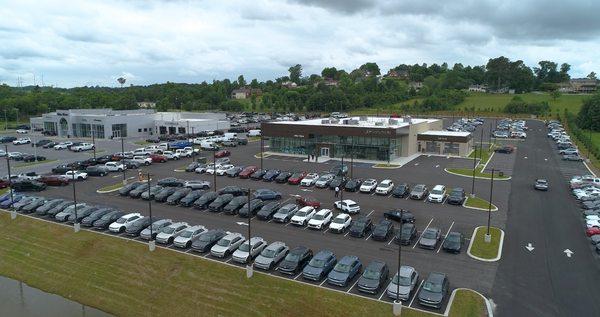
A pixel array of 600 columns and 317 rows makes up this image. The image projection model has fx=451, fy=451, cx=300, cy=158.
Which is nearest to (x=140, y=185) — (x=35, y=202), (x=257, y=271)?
(x=35, y=202)

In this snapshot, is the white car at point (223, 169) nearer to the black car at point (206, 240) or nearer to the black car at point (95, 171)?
the black car at point (95, 171)

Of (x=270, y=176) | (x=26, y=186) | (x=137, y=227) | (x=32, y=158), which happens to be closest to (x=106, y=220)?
(x=137, y=227)

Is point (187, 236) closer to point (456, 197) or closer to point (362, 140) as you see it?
point (456, 197)

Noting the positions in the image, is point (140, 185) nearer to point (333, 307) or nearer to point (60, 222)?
point (60, 222)

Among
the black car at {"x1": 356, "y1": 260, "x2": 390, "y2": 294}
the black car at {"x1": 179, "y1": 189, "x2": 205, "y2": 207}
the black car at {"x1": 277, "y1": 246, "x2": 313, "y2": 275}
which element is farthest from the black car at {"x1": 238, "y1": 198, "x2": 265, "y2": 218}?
the black car at {"x1": 356, "y1": 260, "x2": 390, "y2": 294}

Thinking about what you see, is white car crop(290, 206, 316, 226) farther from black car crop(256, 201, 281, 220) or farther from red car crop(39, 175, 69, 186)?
red car crop(39, 175, 69, 186)
